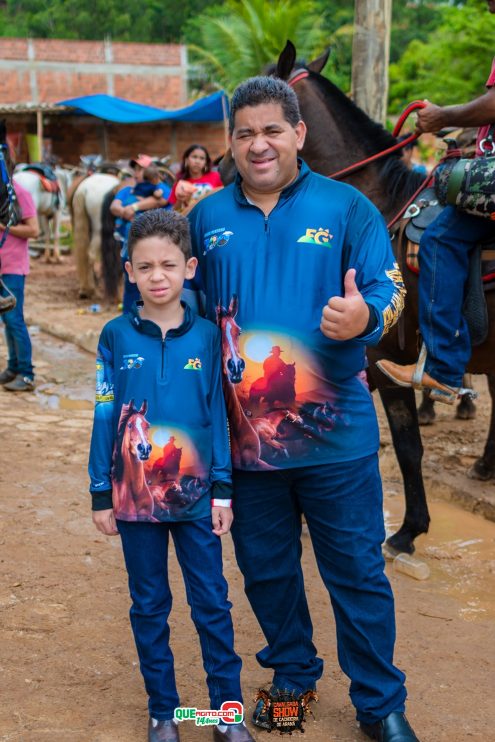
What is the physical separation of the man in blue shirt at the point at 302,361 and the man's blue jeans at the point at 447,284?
4.20 feet

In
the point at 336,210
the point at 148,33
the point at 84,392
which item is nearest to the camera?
the point at 336,210

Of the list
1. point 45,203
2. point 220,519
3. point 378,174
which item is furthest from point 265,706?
point 45,203

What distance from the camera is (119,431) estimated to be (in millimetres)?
2629

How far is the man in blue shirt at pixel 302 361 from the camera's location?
255cm

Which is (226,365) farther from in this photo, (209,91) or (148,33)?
(148,33)

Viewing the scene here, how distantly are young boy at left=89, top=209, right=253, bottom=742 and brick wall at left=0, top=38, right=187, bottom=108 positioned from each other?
92.1 feet

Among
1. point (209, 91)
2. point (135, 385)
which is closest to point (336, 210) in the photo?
point (135, 385)

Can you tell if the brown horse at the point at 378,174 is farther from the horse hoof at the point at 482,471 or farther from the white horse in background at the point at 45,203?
the white horse in background at the point at 45,203

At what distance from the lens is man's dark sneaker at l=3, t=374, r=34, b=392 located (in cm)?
776

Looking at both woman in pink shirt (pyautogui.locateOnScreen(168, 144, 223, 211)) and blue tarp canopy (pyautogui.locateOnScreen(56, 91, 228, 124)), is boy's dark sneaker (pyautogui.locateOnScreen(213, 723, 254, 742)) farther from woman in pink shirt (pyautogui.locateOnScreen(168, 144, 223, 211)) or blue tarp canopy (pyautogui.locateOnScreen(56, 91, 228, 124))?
blue tarp canopy (pyautogui.locateOnScreen(56, 91, 228, 124))

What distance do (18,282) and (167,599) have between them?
537 cm

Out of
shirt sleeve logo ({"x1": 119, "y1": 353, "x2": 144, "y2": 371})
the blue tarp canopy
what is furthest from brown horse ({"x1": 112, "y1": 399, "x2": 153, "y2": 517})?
the blue tarp canopy

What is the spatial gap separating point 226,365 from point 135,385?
305 millimetres

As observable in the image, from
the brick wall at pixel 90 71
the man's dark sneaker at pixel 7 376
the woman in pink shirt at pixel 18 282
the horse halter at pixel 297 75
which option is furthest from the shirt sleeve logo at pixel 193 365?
the brick wall at pixel 90 71
